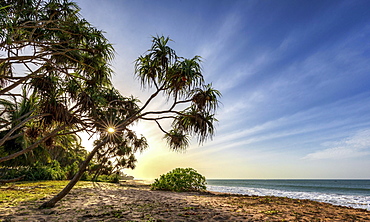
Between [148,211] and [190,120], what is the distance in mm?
2916

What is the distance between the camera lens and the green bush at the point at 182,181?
13305 millimetres

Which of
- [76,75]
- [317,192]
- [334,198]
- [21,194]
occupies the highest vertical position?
[76,75]

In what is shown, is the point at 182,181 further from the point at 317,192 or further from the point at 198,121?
the point at 317,192

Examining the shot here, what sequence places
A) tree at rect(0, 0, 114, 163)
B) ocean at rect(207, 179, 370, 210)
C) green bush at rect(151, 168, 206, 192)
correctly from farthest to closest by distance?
ocean at rect(207, 179, 370, 210)
green bush at rect(151, 168, 206, 192)
tree at rect(0, 0, 114, 163)

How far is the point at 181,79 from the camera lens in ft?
18.6

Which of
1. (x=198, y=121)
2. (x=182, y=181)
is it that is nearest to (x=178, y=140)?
(x=198, y=121)

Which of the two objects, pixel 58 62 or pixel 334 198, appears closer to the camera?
pixel 58 62

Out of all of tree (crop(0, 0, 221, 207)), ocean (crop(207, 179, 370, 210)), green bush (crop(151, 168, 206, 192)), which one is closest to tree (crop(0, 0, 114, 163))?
tree (crop(0, 0, 221, 207))

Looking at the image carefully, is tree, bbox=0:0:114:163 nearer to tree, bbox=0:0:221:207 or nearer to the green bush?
tree, bbox=0:0:221:207

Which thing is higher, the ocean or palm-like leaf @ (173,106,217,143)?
palm-like leaf @ (173,106,217,143)

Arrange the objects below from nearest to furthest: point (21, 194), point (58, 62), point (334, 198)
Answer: point (58, 62), point (21, 194), point (334, 198)

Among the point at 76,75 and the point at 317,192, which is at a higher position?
the point at 76,75

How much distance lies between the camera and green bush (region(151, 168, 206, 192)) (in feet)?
43.7

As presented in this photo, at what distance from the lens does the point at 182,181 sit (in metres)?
13.3
